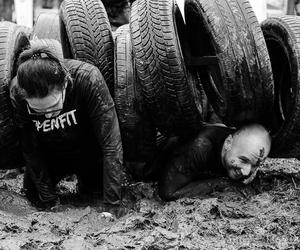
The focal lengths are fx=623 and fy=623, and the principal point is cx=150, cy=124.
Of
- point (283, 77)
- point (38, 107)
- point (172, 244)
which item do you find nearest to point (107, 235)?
point (172, 244)

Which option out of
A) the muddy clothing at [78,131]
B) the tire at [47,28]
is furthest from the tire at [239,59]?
the tire at [47,28]

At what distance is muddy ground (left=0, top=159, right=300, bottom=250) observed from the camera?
318cm

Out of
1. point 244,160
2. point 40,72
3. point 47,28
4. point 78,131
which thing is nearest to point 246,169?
point 244,160

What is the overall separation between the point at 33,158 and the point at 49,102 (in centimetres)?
72

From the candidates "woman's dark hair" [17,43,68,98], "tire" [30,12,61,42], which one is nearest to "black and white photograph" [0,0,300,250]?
"woman's dark hair" [17,43,68,98]

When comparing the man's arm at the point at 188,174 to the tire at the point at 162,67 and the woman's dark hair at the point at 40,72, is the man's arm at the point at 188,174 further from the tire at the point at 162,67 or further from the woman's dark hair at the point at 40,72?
the woman's dark hair at the point at 40,72

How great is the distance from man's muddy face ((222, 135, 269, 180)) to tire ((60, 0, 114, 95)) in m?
1.02

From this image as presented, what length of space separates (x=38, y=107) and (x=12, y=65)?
79cm

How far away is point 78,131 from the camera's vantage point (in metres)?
4.01

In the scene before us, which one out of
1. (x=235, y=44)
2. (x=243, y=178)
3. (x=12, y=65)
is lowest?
(x=243, y=178)

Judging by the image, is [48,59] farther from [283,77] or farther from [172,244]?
[283,77]

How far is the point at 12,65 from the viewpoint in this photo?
4.23 meters

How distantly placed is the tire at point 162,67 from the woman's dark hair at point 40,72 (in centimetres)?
80

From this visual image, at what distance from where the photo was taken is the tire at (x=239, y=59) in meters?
4.20
